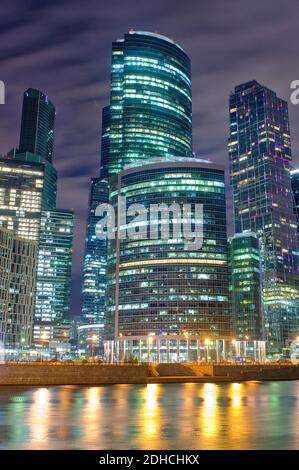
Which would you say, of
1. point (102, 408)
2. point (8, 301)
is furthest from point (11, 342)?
point (102, 408)

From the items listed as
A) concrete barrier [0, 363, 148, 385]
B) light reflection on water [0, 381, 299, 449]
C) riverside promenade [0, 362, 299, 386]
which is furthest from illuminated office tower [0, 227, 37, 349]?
light reflection on water [0, 381, 299, 449]

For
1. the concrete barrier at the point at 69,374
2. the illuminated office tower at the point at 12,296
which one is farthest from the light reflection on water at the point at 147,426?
the illuminated office tower at the point at 12,296

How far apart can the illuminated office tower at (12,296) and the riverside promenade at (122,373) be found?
334 feet

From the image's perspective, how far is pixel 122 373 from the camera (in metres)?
90.5

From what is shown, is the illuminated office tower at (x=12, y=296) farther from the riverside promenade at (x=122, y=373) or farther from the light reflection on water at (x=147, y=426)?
the light reflection on water at (x=147, y=426)

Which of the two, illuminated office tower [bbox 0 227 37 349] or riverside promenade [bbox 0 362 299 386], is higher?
illuminated office tower [bbox 0 227 37 349]

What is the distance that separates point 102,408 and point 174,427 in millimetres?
14104

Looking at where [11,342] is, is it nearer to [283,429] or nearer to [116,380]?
[116,380]

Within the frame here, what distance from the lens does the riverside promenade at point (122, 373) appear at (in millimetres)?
81125

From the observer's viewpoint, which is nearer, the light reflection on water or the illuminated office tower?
the light reflection on water

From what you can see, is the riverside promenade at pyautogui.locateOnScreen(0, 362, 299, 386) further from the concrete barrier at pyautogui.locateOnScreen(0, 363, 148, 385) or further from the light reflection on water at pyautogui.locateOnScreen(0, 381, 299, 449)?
the light reflection on water at pyautogui.locateOnScreen(0, 381, 299, 449)

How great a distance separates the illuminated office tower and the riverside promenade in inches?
4006

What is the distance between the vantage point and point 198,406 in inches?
1758

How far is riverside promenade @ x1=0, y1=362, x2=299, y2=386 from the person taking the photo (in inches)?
3194
